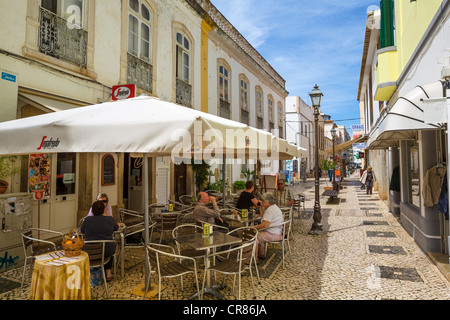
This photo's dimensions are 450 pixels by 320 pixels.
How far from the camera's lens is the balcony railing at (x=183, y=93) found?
11219 millimetres

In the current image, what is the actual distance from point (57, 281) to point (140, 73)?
7.36 m

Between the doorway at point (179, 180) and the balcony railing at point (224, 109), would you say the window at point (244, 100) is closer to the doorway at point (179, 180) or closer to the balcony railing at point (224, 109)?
the balcony railing at point (224, 109)

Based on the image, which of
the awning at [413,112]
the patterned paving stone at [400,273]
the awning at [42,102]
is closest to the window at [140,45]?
the awning at [42,102]

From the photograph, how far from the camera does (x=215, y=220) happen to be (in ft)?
21.1

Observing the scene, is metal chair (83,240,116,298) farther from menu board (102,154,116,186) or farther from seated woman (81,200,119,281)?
menu board (102,154,116,186)

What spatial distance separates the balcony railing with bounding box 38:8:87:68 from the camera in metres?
6.22

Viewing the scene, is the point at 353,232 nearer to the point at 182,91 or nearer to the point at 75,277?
the point at 75,277

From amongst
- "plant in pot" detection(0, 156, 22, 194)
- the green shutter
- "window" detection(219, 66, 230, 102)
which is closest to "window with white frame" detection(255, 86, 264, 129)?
"window" detection(219, 66, 230, 102)

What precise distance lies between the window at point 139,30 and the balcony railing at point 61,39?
196 cm

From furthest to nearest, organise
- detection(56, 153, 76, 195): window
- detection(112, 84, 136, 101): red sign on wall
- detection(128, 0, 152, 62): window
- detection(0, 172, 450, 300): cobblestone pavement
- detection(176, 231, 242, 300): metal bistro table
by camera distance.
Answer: detection(128, 0, 152, 62): window → detection(112, 84, 136, 101): red sign on wall → detection(56, 153, 76, 195): window → detection(0, 172, 450, 300): cobblestone pavement → detection(176, 231, 242, 300): metal bistro table

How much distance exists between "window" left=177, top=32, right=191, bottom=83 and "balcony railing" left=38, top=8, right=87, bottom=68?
180 inches

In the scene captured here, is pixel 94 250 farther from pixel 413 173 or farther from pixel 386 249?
pixel 413 173

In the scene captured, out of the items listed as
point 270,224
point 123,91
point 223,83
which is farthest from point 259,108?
point 270,224

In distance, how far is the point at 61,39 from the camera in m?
6.65
